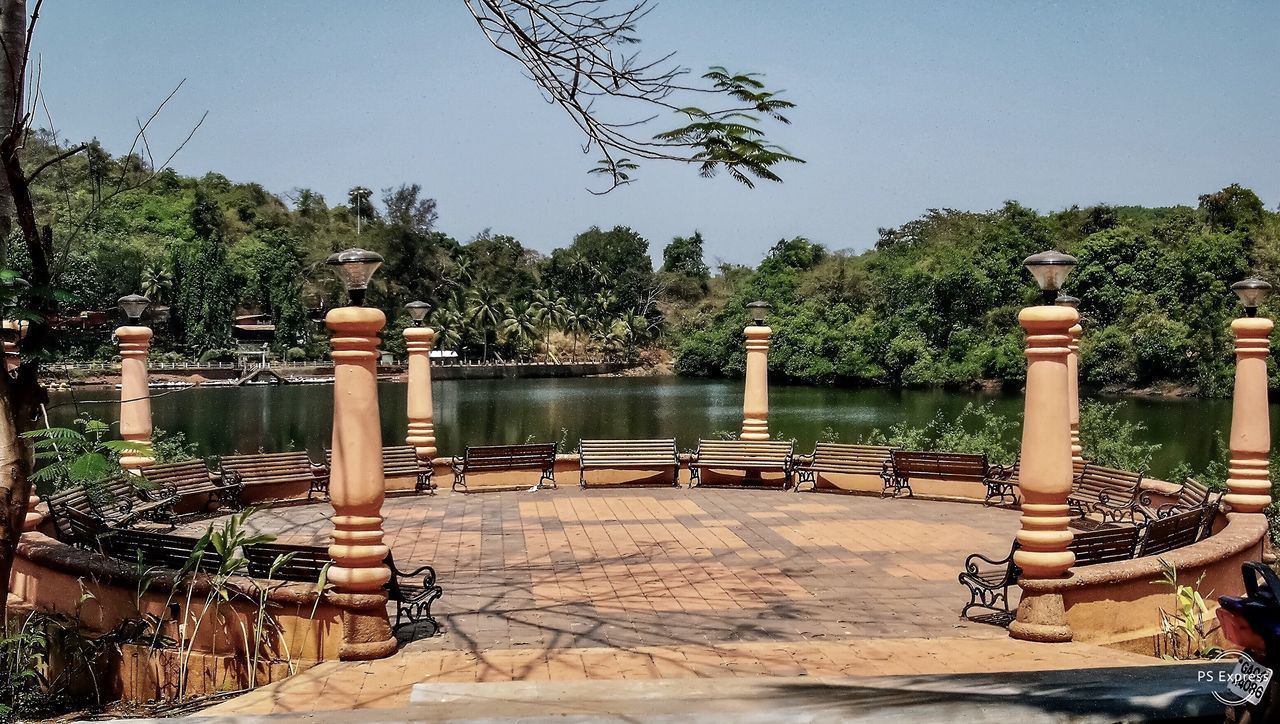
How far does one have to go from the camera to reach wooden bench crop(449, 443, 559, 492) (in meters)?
13.9

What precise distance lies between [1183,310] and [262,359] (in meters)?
60.6

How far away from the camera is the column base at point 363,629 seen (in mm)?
6332

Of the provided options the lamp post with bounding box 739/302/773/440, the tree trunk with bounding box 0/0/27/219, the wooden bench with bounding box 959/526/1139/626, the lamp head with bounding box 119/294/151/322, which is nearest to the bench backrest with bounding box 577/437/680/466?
the lamp post with bounding box 739/302/773/440

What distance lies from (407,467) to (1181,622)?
30.9 ft

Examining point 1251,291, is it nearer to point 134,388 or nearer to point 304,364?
point 134,388

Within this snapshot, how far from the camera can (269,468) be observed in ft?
42.3

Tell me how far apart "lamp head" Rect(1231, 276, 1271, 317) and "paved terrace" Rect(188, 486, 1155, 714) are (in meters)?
3.43

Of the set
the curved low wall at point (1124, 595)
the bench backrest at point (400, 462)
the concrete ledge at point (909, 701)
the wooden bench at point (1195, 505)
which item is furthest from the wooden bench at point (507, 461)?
the concrete ledge at point (909, 701)

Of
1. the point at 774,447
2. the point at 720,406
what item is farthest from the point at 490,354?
the point at 774,447

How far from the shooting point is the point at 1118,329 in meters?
44.7

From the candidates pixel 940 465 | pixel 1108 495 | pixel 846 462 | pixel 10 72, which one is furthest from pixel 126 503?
pixel 1108 495

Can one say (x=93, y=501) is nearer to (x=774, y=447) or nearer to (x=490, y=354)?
(x=774, y=447)

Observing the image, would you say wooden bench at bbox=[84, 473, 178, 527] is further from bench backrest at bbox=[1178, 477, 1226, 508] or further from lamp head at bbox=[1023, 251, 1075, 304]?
bench backrest at bbox=[1178, 477, 1226, 508]

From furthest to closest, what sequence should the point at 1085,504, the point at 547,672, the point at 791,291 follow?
the point at 791,291
the point at 1085,504
the point at 547,672
